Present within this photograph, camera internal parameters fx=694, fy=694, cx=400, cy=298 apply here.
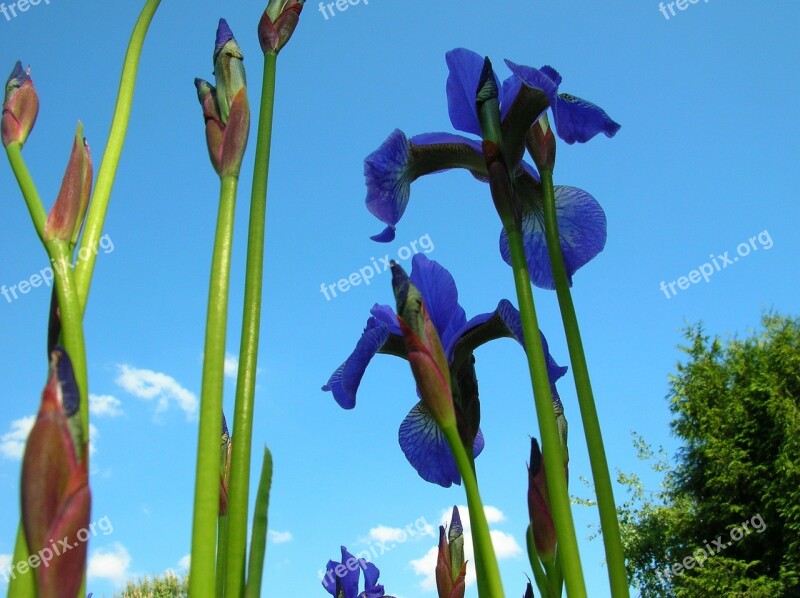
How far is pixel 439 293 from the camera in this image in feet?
4.03

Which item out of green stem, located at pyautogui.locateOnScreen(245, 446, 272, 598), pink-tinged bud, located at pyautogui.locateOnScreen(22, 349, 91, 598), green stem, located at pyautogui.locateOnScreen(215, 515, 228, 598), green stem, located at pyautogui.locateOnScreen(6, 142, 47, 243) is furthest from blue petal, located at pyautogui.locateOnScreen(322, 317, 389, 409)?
pink-tinged bud, located at pyautogui.locateOnScreen(22, 349, 91, 598)

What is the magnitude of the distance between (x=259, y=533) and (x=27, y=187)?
0.41m

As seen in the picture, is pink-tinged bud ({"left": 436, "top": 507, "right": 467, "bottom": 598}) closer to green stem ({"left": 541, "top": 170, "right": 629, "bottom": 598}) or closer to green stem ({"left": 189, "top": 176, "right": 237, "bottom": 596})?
green stem ({"left": 541, "top": 170, "right": 629, "bottom": 598})

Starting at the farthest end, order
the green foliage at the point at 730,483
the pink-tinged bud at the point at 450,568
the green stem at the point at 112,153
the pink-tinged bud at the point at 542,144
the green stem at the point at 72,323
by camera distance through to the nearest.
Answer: the green foliage at the point at 730,483 < the pink-tinged bud at the point at 450,568 < the pink-tinged bud at the point at 542,144 < the green stem at the point at 112,153 < the green stem at the point at 72,323

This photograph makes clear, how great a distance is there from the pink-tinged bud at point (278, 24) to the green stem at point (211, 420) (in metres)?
0.28

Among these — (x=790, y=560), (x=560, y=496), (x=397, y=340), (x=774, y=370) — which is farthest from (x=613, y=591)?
(x=774, y=370)

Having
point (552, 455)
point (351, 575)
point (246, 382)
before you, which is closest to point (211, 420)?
point (246, 382)

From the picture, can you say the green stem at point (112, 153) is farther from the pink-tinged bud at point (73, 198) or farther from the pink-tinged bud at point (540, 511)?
the pink-tinged bud at point (540, 511)

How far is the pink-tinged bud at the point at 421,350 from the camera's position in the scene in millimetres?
756

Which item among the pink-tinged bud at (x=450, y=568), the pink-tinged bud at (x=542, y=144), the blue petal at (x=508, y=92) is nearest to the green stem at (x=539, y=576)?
the pink-tinged bud at (x=450, y=568)

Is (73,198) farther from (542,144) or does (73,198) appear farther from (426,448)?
(426,448)

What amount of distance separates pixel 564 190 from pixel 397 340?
0.39 metres

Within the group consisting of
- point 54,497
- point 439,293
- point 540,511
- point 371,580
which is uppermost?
point 439,293

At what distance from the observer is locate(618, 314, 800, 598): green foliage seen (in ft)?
39.3
